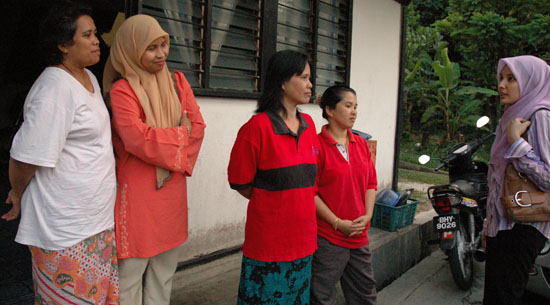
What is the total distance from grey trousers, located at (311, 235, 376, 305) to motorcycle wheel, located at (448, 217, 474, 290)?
135 centimetres

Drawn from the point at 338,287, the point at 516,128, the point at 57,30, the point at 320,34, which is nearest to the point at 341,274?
the point at 338,287

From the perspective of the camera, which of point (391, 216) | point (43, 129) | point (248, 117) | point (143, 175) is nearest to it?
point (43, 129)

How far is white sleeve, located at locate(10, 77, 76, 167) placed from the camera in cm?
170

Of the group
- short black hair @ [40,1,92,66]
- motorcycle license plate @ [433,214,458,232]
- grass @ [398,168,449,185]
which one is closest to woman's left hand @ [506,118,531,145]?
motorcycle license plate @ [433,214,458,232]

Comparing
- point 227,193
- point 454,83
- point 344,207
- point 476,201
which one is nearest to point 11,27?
point 227,193

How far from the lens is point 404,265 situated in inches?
181

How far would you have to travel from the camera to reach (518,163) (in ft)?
7.48

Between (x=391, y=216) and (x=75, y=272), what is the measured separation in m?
3.38

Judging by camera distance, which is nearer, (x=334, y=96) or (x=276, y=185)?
(x=276, y=185)

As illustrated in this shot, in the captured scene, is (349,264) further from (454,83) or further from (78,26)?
(454,83)

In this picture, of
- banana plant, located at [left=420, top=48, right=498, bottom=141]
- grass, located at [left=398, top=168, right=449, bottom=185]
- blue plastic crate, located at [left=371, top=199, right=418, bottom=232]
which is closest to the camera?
blue plastic crate, located at [left=371, top=199, right=418, bottom=232]

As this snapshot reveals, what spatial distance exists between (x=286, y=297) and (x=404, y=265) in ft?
9.22

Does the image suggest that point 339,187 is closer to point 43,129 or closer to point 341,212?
point 341,212

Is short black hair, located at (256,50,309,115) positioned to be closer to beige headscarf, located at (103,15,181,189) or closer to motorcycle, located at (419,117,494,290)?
beige headscarf, located at (103,15,181,189)
